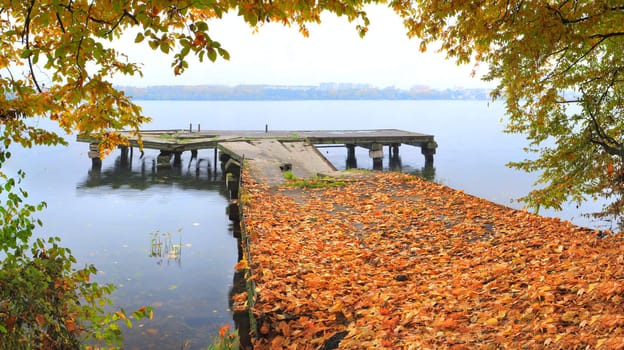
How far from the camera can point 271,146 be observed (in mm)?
23344

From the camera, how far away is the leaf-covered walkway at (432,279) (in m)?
4.52

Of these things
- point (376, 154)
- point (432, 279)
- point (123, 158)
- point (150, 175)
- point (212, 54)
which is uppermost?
point (212, 54)

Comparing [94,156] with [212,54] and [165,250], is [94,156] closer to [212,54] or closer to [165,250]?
[165,250]

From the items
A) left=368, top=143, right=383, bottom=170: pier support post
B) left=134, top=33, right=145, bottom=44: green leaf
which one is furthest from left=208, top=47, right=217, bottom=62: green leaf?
left=368, top=143, right=383, bottom=170: pier support post

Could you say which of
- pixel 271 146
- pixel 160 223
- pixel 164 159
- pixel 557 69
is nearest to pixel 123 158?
pixel 164 159

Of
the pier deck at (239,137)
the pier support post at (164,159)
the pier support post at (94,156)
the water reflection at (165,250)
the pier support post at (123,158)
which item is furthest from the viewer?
the pier support post at (123,158)

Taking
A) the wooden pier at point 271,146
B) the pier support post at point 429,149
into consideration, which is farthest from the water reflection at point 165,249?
the pier support post at point 429,149

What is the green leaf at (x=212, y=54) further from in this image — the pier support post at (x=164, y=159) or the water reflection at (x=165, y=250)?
the pier support post at (x=164, y=159)

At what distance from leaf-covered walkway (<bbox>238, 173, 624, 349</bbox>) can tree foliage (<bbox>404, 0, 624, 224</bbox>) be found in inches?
125

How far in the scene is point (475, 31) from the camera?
9414 mm

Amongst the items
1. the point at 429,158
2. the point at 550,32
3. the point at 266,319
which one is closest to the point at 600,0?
the point at 550,32

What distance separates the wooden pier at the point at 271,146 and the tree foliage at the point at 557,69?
6347mm

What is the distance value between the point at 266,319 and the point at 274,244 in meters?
2.63

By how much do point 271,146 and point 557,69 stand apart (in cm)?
1335
